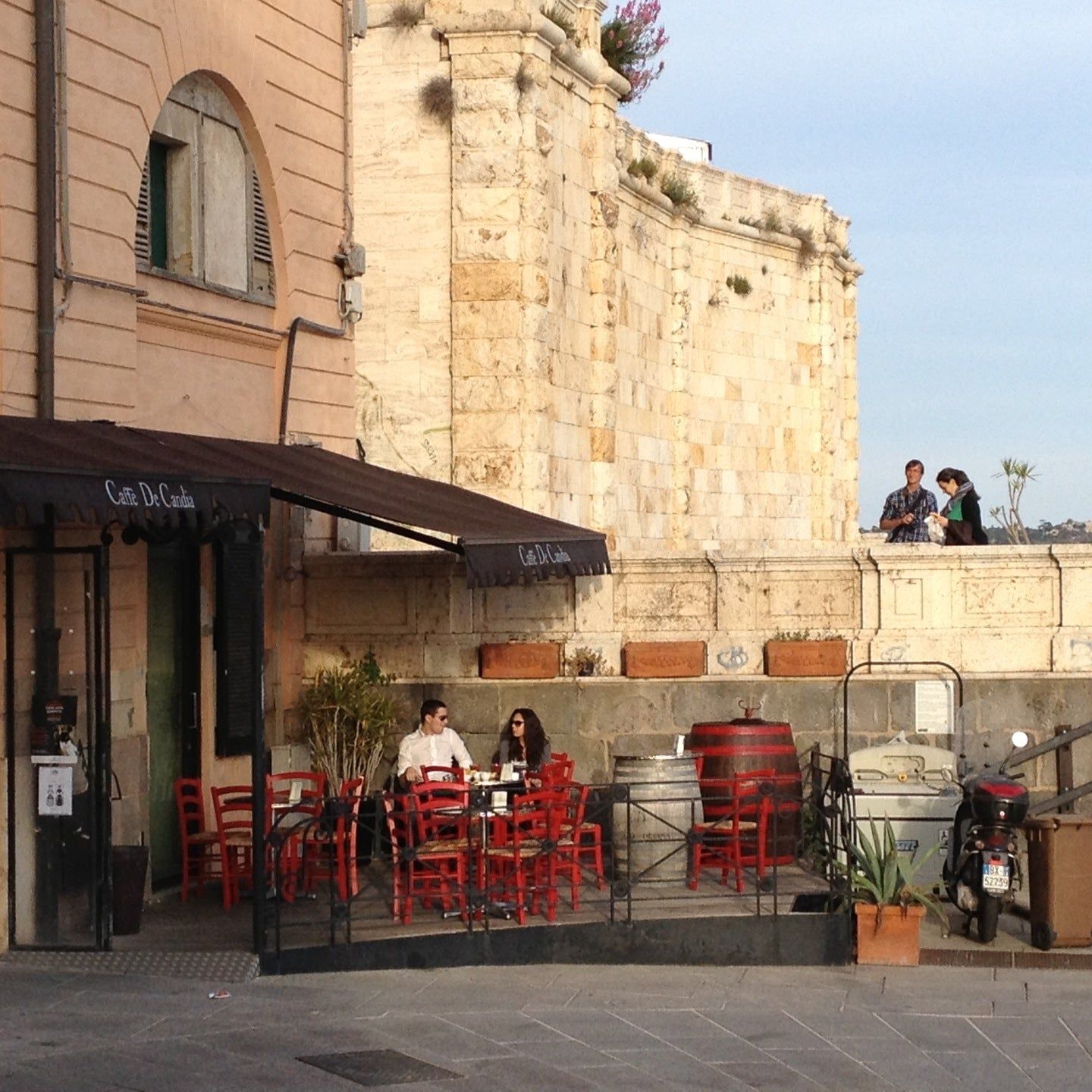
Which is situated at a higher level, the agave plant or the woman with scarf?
the woman with scarf

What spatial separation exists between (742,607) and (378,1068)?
23.7ft

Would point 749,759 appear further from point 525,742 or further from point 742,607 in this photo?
point 742,607

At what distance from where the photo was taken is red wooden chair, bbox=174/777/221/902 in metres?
12.8

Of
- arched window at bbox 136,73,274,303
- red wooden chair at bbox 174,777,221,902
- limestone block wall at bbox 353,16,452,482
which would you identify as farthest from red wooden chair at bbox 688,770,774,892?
limestone block wall at bbox 353,16,452,482

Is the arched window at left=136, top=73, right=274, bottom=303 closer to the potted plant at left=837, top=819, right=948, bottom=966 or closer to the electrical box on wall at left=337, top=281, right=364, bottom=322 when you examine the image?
the electrical box on wall at left=337, top=281, right=364, bottom=322

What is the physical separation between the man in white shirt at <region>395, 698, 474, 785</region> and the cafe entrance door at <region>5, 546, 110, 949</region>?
8.93 feet

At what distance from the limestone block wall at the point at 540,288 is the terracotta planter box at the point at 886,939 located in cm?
529

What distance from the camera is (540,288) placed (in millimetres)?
19219

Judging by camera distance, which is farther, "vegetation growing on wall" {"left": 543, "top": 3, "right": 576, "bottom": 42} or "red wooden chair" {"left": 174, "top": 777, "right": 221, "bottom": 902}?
"vegetation growing on wall" {"left": 543, "top": 3, "right": 576, "bottom": 42}

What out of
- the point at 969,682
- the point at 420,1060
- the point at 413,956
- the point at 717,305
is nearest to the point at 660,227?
the point at 717,305

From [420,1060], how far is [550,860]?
2795 mm

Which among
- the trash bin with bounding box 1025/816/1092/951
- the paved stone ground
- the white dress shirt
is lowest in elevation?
the paved stone ground

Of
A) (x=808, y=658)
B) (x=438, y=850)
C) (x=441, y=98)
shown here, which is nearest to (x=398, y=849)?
(x=438, y=850)

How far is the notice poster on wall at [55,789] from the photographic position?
1110cm
